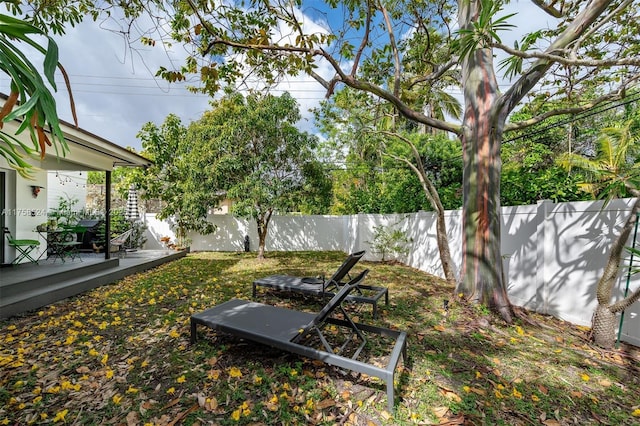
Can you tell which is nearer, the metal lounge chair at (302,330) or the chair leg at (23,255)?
the metal lounge chair at (302,330)

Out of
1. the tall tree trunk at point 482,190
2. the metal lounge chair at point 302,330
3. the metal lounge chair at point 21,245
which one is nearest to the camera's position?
the metal lounge chair at point 302,330

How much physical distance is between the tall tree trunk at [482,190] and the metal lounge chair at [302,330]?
2102 mm

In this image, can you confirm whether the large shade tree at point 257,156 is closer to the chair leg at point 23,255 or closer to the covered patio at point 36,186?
the covered patio at point 36,186

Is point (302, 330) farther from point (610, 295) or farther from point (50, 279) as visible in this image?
point (50, 279)

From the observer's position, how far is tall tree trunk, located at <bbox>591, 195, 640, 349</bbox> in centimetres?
329

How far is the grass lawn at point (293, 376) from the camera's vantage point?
7.73 ft

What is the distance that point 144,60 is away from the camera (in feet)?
14.3

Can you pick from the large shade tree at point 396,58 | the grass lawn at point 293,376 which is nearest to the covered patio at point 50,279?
the grass lawn at point 293,376

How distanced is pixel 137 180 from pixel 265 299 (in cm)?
992

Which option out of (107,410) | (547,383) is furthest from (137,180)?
(547,383)

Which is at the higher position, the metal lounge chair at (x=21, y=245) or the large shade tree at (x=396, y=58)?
the large shade tree at (x=396, y=58)

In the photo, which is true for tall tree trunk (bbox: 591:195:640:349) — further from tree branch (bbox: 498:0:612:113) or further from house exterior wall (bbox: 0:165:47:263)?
house exterior wall (bbox: 0:165:47:263)

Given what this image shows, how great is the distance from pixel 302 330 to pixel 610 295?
3667 millimetres

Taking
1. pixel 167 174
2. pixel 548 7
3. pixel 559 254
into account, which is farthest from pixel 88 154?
pixel 559 254
